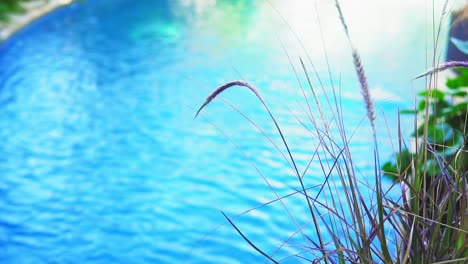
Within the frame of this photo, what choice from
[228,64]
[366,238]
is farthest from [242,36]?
[366,238]

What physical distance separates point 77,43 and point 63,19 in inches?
49.8

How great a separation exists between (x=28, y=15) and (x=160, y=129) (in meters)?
3.75

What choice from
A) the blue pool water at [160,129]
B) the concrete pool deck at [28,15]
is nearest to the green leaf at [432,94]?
the blue pool water at [160,129]

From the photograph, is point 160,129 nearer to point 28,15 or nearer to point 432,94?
point 432,94

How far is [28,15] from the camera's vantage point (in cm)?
705

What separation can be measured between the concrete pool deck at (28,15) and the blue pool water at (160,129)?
4.1 inches

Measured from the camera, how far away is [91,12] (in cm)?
790

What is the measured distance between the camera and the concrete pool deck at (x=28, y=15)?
639cm

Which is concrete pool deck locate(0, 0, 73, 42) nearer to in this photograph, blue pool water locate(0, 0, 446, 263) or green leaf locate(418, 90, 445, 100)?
blue pool water locate(0, 0, 446, 263)

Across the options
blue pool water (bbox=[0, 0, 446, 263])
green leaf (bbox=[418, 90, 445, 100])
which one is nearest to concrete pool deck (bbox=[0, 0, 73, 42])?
blue pool water (bbox=[0, 0, 446, 263])

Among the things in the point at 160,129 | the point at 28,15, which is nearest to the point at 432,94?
the point at 160,129

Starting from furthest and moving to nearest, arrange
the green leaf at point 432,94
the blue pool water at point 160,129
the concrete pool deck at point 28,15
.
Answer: the concrete pool deck at point 28,15 < the blue pool water at point 160,129 < the green leaf at point 432,94

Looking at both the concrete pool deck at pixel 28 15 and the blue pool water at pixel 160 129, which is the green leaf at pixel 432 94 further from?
the concrete pool deck at pixel 28 15

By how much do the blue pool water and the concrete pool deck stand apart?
0.11m
